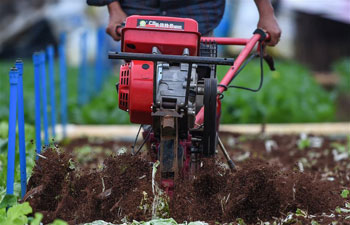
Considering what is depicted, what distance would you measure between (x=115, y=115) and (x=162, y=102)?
14.2ft

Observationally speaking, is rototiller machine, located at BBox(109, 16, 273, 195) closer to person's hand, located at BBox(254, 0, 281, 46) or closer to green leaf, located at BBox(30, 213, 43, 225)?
green leaf, located at BBox(30, 213, 43, 225)

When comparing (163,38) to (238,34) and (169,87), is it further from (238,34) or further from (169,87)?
(238,34)

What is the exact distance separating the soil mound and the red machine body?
30 cm

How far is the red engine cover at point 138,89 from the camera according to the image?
9.33 ft

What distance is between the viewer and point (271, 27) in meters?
3.83

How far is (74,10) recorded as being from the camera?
1407 cm

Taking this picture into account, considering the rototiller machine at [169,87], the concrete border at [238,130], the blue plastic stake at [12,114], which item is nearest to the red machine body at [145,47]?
the rototiller machine at [169,87]

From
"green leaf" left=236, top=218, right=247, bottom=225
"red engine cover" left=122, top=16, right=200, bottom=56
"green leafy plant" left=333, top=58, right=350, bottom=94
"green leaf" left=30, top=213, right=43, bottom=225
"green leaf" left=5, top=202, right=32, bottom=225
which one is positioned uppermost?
"red engine cover" left=122, top=16, right=200, bottom=56

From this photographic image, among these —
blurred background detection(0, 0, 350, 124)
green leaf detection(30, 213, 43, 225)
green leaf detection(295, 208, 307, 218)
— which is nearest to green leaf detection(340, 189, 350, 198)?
green leaf detection(295, 208, 307, 218)

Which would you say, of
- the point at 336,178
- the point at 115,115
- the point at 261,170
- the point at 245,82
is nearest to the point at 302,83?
the point at 245,82

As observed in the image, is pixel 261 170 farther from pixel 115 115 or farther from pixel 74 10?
pixel 74 10

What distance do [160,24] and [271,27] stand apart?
3.43 ft

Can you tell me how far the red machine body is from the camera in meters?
2.85

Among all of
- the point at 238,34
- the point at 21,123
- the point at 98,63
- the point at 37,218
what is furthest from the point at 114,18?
the point at 238,34
